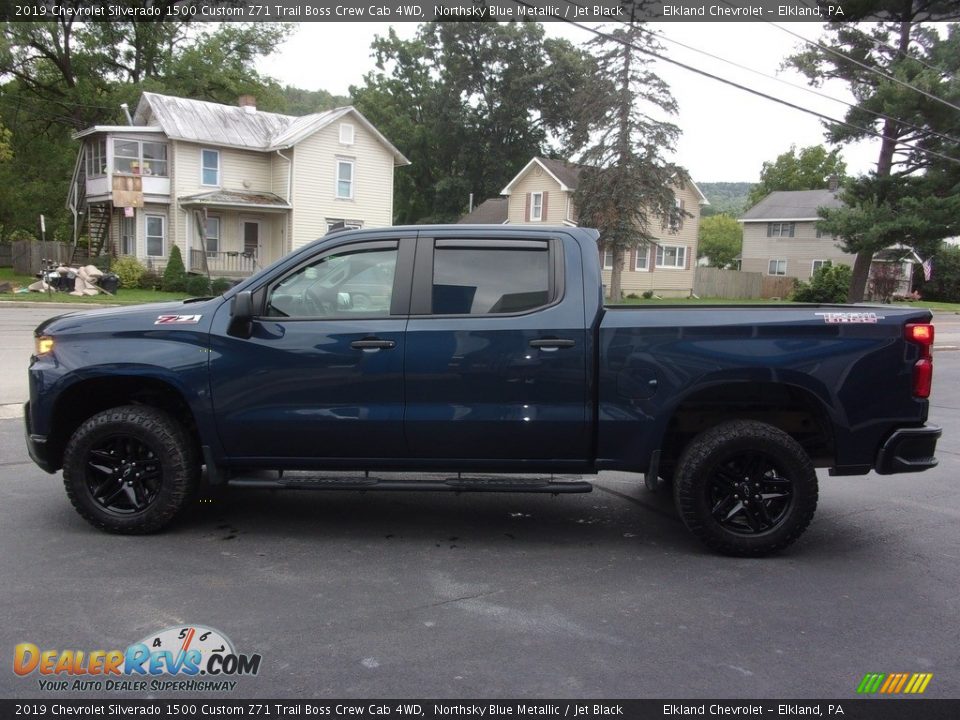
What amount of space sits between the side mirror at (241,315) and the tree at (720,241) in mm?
84092

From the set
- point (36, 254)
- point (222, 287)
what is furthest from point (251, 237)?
point (222, 287)

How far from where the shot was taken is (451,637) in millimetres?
3764

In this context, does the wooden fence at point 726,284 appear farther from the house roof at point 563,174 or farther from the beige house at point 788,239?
the beige house at point 788,239

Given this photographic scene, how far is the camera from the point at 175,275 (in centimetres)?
3184

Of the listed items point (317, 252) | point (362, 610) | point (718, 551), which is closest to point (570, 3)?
point (317, 252)

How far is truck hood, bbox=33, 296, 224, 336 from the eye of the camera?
4.95 metres

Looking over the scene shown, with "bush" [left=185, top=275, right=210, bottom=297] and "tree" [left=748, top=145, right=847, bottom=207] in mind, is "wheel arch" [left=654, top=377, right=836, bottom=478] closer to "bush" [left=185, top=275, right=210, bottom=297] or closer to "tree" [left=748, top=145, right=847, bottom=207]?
"bush" [left=185, top=275, right=210, bottom=297]

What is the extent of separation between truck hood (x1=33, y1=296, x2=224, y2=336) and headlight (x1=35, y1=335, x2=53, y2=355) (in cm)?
3

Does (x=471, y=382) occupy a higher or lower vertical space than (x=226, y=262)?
lower

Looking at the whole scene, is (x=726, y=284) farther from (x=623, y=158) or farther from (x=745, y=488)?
(x=745, y=488)

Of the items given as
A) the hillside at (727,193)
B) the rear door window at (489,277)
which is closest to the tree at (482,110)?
the rear door window at (489,277)

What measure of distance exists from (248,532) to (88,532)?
0.98 meters

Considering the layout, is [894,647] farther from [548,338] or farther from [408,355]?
[408,355]
